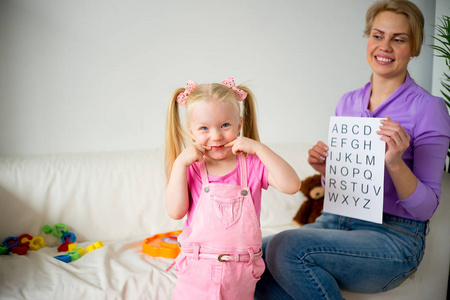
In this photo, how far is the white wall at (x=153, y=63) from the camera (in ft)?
7.18

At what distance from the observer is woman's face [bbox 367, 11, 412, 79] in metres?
1.47

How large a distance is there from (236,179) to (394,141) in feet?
1.74

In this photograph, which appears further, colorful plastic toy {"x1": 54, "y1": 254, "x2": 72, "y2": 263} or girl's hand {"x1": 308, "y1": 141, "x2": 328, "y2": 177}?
colorful plastic toy {"x1": 54, "y1": 254, "x2": 72, "y2": 263}

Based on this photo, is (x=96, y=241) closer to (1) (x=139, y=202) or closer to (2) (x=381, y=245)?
(1) (x=139, y=202)

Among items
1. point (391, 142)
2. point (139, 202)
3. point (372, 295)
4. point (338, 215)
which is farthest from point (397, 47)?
point (139, 202)

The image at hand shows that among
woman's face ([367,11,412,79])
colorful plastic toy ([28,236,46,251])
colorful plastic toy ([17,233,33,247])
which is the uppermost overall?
woman's face ([367,11,412,79])

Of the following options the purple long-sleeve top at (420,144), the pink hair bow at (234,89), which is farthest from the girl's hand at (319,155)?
the pink hair bow at (234,89)

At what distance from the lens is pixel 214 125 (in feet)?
3.93

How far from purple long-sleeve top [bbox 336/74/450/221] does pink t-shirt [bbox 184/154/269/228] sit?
0.51m

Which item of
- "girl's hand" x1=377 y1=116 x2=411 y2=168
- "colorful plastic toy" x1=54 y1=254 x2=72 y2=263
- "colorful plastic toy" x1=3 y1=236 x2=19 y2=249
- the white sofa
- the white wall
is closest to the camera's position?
"girl's hand" x1=377 y1=116 x2=411 y2=168

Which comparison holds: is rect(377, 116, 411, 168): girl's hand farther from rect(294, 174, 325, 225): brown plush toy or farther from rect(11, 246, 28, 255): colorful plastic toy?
rect(11, 246, 28, 255): colorful plastic toy

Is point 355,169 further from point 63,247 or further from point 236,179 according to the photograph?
point 63,247

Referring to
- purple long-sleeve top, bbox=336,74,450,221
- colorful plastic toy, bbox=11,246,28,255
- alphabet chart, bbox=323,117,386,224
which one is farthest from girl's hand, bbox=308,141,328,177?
colorful plastic toy, bbox=11,246,28,255

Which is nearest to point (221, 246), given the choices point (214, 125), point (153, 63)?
point (214, 125)
